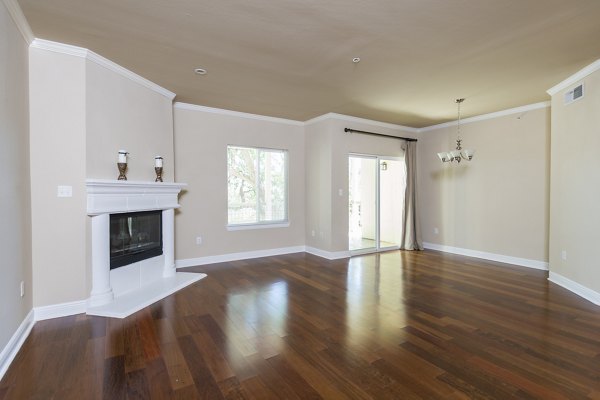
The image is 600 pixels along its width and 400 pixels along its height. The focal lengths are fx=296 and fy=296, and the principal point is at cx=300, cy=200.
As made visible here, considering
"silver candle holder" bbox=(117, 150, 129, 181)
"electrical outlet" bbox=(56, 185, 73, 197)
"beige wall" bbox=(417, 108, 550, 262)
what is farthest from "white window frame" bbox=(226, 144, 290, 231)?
"beige wall" bbox=(417, 108, 550, 262)

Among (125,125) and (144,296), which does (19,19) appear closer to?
(125,125)

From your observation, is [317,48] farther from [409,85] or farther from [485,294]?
[485,294]

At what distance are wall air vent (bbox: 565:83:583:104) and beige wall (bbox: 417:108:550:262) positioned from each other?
3.32 ft

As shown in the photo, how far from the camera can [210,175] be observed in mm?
5195

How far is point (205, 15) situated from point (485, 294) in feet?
14.2

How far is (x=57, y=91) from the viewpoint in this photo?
301cm

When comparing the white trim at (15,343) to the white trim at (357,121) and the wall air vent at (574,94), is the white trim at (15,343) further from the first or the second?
the wall air vent at (574,94)

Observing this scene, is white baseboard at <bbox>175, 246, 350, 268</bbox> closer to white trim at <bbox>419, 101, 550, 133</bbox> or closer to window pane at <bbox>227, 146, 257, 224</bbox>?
window pane at <bbox>227, 146, 257, 224</bbox>

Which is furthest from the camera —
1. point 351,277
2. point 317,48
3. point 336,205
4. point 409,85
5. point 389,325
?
point 336,205

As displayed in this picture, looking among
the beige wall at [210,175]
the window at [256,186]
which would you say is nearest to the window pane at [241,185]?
the window at [256,186]

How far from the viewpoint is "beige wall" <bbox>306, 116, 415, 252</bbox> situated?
18.5 ft

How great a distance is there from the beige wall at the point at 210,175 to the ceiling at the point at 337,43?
741 millimetres

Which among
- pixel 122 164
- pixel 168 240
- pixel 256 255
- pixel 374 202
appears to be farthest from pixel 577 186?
pixel 122 164

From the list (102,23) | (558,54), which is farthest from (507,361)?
(102,23)
